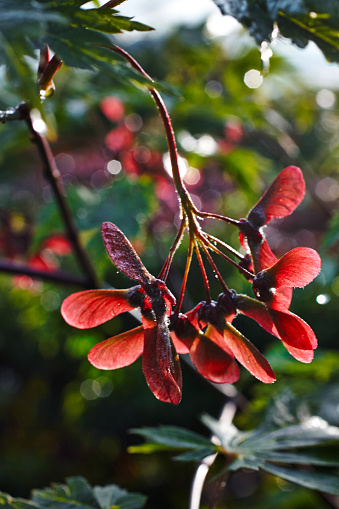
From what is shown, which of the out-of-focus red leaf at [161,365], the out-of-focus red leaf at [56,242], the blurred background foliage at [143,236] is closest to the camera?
the out-of-focus red leaf at [161,365]

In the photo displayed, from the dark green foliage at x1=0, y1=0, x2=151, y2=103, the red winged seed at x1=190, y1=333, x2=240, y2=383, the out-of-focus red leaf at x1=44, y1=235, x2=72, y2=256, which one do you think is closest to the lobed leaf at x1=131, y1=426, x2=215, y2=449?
the red winged seed at x1=190, y1=333, x2=240, y2=383

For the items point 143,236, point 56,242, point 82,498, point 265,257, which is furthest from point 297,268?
point 56,242

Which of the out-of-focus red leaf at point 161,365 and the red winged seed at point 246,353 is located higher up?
the out-of-focus red leaf at point 161,365

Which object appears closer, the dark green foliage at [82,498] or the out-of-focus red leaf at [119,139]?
the dark green foliage at [82,498]

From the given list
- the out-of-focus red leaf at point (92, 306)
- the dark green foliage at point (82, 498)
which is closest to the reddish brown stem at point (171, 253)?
the out-of-focus red leaf at point (92, 306)

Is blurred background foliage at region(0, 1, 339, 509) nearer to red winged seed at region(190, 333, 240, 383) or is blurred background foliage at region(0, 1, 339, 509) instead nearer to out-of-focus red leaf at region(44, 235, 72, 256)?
out-of-focus red leaf at region(44, 235, 72, 256)

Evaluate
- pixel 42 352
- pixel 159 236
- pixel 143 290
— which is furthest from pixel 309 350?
pixel 42 352

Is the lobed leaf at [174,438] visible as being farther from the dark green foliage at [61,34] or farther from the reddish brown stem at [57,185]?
the dark green foliage at [61,34]

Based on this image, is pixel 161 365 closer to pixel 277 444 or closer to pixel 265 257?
pixel 265 257
